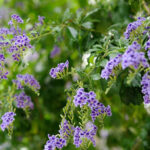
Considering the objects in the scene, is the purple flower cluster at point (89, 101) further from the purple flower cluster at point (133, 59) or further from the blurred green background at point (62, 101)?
the blurred green background at point (62, 101)

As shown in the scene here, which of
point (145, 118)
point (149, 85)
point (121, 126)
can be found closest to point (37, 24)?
point (149, 85)

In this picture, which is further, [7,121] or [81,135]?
[7,121]

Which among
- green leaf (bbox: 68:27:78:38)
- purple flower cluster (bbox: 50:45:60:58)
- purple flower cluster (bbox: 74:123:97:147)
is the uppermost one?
purple flower cluster (bbox: 50:45:60:58)

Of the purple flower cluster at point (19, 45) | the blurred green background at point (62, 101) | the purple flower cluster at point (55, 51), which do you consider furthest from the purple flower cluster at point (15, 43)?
the purple flower cluster at point (55, 51)

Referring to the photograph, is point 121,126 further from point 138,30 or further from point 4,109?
point 138,30

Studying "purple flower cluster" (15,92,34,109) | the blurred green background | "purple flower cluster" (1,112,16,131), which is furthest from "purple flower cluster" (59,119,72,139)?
the blurred green background

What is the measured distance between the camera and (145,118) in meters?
2.18

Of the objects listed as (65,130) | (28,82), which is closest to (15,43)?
(28,82)

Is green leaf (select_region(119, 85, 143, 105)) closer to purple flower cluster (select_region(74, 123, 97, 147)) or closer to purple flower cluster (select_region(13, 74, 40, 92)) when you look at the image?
purple flower cluster (select_region(74, 123, 97, 147))

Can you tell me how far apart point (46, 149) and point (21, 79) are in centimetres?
52

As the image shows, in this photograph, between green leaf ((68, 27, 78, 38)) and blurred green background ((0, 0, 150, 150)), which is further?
blurred green background ((0, 0, 150, 150))

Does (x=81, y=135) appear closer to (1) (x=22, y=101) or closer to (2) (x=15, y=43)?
(2) (x=15, y=43)

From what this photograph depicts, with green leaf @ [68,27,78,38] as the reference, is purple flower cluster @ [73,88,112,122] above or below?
below

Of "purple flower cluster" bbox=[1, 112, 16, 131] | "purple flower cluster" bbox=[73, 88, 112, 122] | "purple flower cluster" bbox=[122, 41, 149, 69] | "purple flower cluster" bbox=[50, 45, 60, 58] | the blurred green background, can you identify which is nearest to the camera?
"purple flower cluster" bbox=[122, 41, 149, 69]
